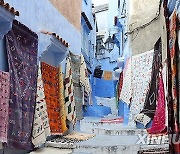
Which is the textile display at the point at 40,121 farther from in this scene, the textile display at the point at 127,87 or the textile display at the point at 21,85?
the textile display at the point at 127,87

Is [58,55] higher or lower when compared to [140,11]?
lower

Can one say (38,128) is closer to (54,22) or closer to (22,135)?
(22,135)

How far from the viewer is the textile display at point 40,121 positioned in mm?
5445

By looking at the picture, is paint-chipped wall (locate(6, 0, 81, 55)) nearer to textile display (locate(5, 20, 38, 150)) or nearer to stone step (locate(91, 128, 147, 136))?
textile display (locate(5, 20, 38, 150))

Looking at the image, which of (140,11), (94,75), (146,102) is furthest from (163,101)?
(94,75)

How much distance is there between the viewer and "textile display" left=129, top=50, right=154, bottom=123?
9719 mm

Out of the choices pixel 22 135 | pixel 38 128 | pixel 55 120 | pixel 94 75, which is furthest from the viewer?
pixel 94 75

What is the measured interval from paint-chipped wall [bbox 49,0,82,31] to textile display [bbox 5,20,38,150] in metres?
2.40

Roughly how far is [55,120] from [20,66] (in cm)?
221

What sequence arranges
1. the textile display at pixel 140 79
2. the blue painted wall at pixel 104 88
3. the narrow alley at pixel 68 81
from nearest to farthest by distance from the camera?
the narrow alley at pixel 68 81 < the textile display at pixel 140 79 < the blue painted wall at pixel 104 88

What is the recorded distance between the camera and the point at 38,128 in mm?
5520

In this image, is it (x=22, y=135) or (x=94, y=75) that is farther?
(x=94, y=75)

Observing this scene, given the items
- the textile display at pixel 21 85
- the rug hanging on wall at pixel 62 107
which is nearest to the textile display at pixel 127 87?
the rug hanging on wall at pixel 62 107

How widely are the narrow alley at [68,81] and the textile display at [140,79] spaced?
0.10 ft
